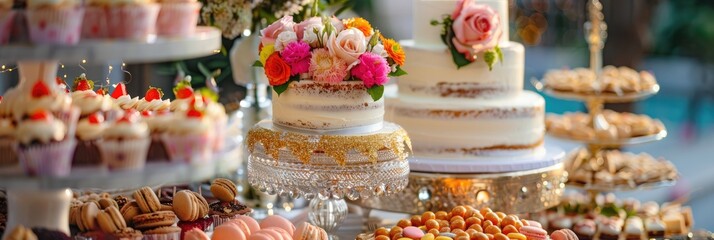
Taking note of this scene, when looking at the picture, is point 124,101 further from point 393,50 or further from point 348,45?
Answer: point 393,50

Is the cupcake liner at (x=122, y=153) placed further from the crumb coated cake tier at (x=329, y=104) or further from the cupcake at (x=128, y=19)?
the crumb coated cake tier at (x=329, y=104)

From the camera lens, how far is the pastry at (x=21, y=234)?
2.03m

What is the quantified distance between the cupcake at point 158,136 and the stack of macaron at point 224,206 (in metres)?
0.57

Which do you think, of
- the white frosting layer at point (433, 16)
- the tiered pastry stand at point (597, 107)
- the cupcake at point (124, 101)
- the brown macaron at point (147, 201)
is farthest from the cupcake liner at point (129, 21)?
the tiered pastry stand at point (597, 107)

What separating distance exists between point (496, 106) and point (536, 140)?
0.20 metres

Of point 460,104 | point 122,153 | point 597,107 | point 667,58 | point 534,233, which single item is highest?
point 122,153

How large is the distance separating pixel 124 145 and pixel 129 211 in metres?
0.54

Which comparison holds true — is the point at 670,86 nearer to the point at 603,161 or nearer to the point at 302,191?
the point at 603,161

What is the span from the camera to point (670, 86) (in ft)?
38.5

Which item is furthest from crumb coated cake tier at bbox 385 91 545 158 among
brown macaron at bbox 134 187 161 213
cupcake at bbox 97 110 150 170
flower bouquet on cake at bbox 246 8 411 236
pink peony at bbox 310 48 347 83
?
cupcake at bbox 97 110 150 170

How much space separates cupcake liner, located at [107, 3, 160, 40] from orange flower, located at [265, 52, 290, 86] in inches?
33.3

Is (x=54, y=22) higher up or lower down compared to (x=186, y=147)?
higher up

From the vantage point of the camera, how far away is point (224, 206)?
8.86 ft

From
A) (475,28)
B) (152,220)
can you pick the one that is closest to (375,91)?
(475,28)
